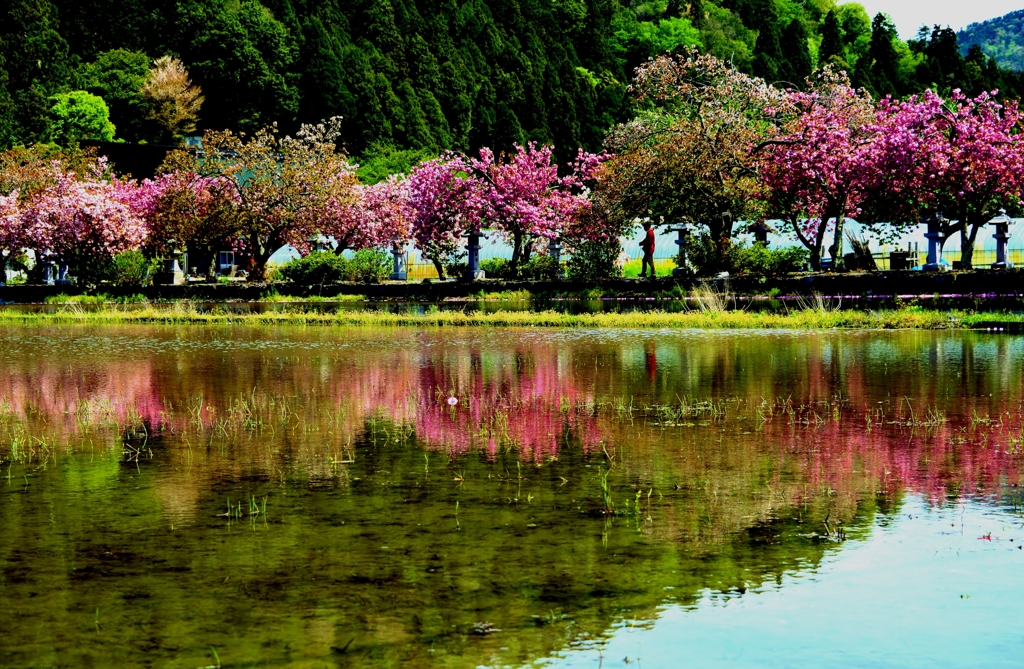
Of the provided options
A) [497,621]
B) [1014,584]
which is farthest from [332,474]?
[1014,584]

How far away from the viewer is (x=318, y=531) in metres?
7.89

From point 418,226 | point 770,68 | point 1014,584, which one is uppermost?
point 770,68

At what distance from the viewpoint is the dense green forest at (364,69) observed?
3600 inches

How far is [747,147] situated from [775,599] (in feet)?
112

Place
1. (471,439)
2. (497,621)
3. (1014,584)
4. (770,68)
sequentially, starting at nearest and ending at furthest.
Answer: (497,621) → (1014,584) → (471,439) → (770,68)

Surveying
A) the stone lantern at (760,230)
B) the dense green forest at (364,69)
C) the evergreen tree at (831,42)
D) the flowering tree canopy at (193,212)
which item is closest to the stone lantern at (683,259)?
the stone lantern at (760,230)

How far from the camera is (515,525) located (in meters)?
8.06

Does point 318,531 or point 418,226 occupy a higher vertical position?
point 418,226

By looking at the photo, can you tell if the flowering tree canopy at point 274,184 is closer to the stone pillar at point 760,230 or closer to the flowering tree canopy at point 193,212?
the flowering tree canopy at point 193,212

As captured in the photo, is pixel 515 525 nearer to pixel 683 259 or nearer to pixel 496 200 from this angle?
pixel 683 259

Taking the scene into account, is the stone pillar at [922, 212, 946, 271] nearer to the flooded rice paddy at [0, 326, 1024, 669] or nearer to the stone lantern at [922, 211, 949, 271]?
the stone lantern at [922, 211, 949, 271]

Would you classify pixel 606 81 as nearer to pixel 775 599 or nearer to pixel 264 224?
pixel 264 224

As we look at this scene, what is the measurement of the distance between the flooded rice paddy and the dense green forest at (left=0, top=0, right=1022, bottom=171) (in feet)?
222

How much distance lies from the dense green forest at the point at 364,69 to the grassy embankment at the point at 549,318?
4083cm
